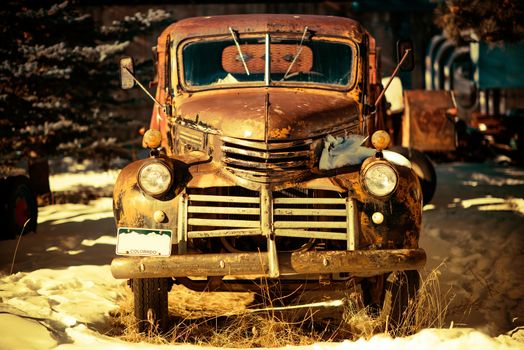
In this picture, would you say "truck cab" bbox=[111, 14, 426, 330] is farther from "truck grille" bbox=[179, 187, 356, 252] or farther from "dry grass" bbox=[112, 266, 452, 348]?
"dry grass" bbox=[112, 266, 452, 348]

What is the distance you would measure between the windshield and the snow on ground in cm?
190

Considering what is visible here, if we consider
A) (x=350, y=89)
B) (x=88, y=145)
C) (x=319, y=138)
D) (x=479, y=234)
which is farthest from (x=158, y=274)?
(x=88, y=145)

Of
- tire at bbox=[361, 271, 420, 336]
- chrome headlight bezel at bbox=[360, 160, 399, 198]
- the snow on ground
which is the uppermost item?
chrome headlight bezel at bbox=[360, 160, 399, 198]

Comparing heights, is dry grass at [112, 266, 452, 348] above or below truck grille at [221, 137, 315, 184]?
below

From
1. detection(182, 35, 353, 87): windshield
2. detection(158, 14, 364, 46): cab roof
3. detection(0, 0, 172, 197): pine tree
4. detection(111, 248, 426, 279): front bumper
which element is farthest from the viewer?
detection(0, 0, 172, 197): pine tree

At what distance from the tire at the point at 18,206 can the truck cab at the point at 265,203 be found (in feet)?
10.9

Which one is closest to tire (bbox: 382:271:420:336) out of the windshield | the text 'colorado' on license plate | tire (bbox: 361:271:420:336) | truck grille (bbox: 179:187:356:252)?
tire (bbox: 361:271:420:336)

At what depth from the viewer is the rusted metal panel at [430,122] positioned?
11.0m

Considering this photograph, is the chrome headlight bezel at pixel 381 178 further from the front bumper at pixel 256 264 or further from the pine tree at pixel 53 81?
the pine tree at pixel 53 81

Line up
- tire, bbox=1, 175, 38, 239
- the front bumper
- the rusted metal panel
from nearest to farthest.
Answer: the front bumper → tire, bbox=1, 175, 38, 239 → the rusted metal panel

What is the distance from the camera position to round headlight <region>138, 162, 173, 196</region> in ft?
15.7

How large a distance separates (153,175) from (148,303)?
35.3 inches

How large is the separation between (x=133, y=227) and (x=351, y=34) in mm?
2732

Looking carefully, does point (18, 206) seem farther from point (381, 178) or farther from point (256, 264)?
point (381, 178)
